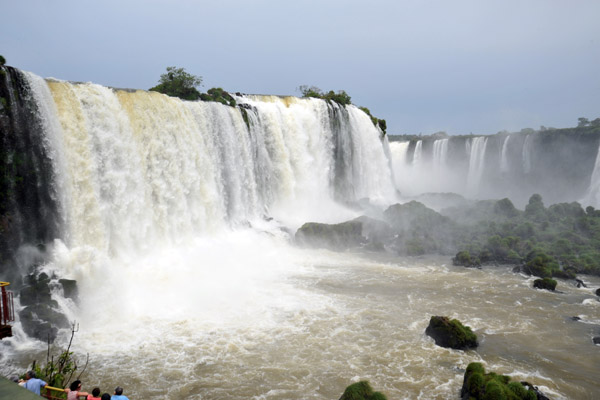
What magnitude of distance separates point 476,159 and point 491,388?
34.0m

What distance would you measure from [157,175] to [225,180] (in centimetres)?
→ 445

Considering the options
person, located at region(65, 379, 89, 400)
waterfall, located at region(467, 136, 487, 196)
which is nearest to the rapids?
person, located at region(65, 379, 89, 400)

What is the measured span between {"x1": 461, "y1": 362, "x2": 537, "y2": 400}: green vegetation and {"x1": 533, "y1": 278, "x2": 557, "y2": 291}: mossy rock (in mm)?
8157

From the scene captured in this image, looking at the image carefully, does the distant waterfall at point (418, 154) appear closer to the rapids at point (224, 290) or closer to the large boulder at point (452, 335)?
the rapids at point (224, 290)

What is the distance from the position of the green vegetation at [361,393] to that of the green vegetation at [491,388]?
5.54 ft

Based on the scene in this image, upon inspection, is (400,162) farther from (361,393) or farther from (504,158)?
(361,393)

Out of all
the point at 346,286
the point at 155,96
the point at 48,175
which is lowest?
the point at 346,286

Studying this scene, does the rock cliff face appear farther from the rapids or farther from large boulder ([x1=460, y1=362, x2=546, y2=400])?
large boulder ([x1=460, y1=362, x2=546, y2=400])

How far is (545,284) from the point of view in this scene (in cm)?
1441

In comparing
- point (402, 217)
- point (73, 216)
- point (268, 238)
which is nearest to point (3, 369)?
point (73, 216)

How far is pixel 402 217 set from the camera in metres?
24.3

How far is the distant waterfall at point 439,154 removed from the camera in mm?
40250

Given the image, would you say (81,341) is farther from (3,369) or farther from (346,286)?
(346,286)

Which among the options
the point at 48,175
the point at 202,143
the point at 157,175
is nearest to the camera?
the point at 48,175
